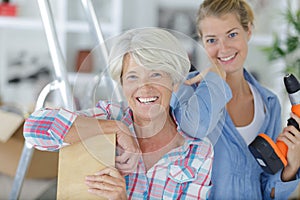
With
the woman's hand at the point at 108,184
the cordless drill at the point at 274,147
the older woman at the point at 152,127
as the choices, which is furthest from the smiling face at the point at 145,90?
the cordless drill at the point at 274,147

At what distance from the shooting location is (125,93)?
0.88 m

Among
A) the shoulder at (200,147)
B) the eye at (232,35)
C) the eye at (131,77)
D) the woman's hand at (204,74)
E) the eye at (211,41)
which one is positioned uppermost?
the eye at (232,35)

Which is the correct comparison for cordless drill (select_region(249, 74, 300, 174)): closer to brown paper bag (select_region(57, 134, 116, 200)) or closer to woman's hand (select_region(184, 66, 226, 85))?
woman's hand (select_region(184, 66, 226, 85))

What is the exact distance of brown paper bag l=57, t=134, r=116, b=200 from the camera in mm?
873

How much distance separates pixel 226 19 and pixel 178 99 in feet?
0.66

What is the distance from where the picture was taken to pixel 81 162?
0.88m

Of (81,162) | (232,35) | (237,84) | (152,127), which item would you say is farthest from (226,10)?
(81,162)

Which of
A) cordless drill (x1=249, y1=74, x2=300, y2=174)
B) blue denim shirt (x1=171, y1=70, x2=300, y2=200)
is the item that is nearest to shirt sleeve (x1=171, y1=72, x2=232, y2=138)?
blue denim shirt (x1=171, y1=70, x2=300, y2=200)

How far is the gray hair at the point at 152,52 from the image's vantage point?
2.77ft

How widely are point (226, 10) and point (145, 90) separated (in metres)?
0.26

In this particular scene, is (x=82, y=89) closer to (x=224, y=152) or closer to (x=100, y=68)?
(x=100, y=68)

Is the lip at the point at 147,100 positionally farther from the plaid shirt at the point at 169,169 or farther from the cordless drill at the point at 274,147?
the cordless drill at the point at 274,147

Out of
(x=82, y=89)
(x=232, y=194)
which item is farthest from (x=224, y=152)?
(x=82, y=89)

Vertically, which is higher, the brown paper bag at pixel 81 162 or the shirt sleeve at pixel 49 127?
the shirt sleeve at pixel 49 127
